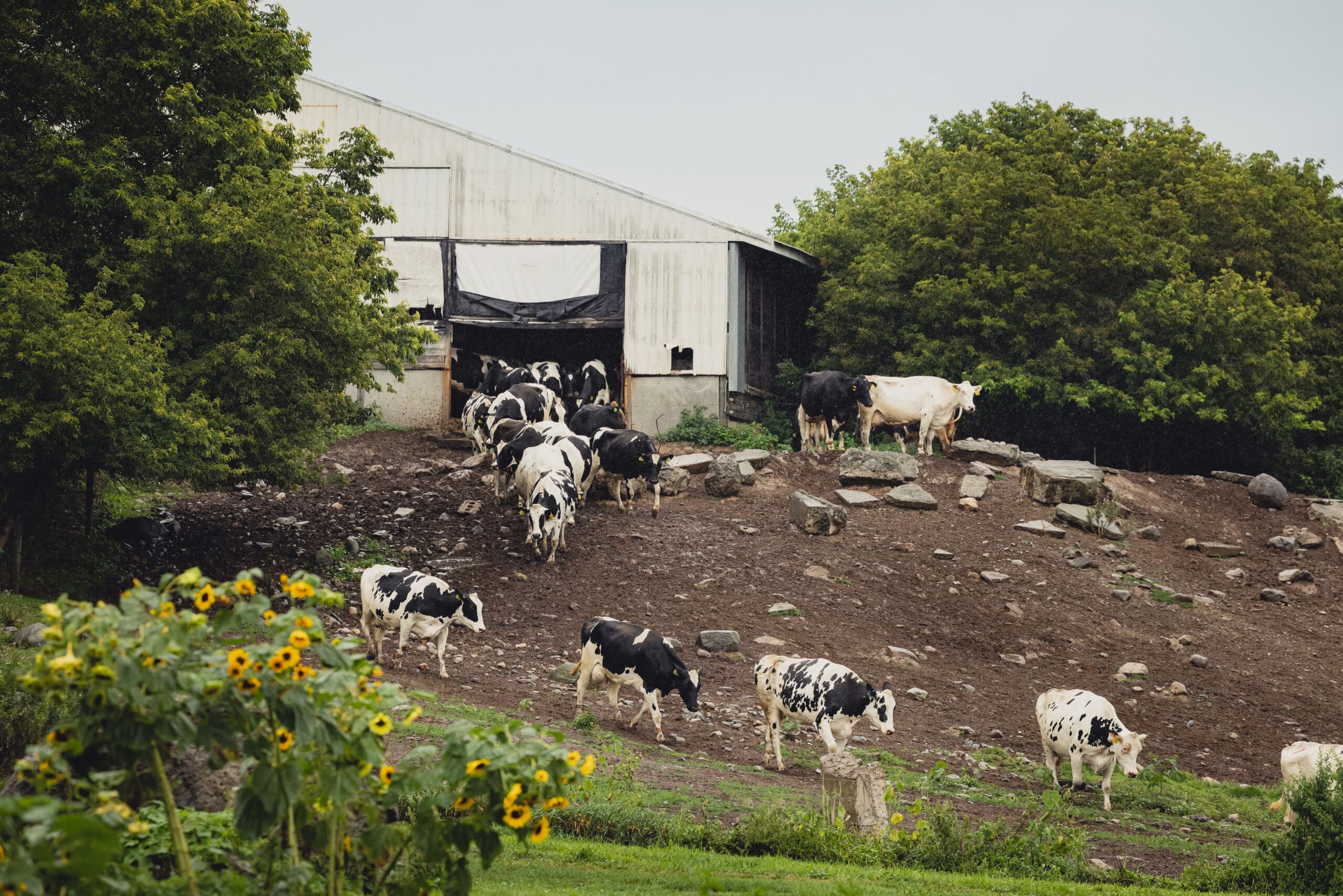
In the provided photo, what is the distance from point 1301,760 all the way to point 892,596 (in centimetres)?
827

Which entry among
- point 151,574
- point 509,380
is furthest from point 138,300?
point 509,380

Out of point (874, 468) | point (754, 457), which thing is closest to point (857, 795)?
point (874, 468)

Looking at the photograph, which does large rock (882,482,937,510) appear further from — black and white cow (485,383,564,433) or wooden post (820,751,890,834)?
wooden post (820,751,890,834)

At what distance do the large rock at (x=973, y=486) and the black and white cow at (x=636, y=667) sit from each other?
39.3 ft

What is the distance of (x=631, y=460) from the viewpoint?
877 inches

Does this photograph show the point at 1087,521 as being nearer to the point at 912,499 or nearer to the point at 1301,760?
the point at 912,499

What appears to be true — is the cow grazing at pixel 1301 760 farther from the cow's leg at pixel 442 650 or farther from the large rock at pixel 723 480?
the large rock at pixel 723 480

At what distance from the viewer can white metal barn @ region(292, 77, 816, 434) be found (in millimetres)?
29609

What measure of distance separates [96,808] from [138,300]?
44.7 ft

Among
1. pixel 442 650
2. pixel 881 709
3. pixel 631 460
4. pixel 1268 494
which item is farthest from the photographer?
pixel 1268 494

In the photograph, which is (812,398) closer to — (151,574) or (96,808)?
(151,574)

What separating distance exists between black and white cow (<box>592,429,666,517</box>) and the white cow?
6.18m

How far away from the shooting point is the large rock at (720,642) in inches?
632

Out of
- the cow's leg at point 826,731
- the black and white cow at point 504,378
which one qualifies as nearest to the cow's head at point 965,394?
the black and white cow at point 504,378
